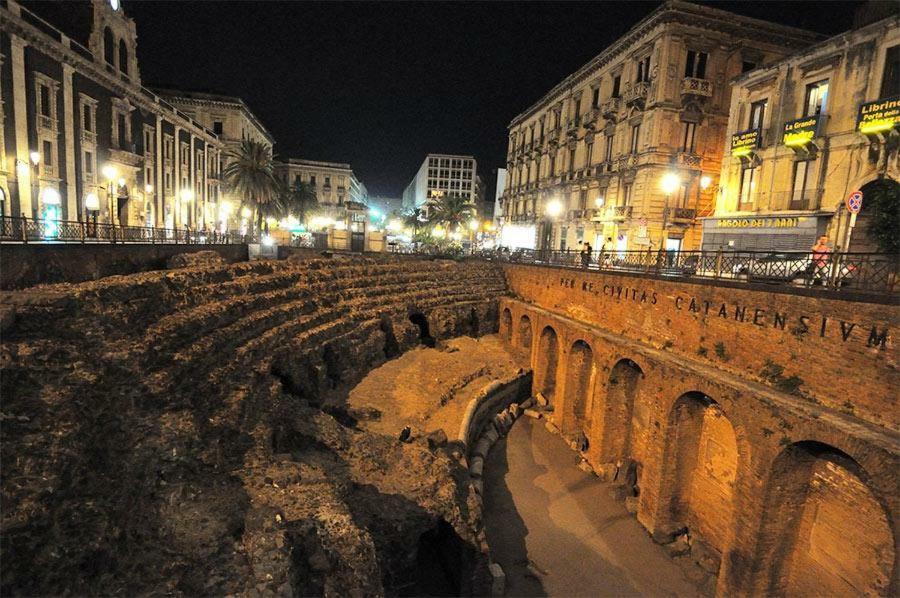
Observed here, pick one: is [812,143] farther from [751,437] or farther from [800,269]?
[751,437]

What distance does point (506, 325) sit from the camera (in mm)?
28156

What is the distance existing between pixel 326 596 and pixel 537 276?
22.3 metres

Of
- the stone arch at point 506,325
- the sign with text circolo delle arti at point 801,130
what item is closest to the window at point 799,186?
the sign with text circolo delle arti at point 801,130

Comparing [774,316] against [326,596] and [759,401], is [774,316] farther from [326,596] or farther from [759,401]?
[326,596]

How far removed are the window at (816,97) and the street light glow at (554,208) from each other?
19.8 meters

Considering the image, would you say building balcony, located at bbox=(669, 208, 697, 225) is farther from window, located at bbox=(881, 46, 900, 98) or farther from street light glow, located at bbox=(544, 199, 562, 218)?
window, located at bbox=(881, 46, 900, 98)

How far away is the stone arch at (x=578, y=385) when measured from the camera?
19.1 m

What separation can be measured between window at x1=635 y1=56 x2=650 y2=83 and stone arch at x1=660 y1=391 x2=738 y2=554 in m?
26.3

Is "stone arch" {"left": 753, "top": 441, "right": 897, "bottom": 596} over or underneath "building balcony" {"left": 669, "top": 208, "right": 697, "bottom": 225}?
underneath

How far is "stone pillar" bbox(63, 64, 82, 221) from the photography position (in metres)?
24.9

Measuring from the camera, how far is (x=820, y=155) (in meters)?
21.1

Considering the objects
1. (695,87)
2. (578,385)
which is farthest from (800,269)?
(695,87)

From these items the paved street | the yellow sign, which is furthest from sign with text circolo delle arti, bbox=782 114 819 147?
the paved street

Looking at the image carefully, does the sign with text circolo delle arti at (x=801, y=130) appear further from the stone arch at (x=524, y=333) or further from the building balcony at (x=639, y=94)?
the stone arch at (x=524, y=333)
